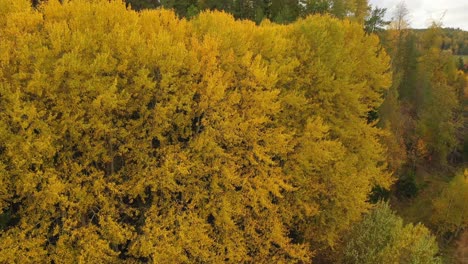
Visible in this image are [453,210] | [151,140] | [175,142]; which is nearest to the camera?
[151,140]

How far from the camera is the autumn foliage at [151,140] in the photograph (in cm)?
1449

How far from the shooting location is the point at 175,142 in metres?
17.8

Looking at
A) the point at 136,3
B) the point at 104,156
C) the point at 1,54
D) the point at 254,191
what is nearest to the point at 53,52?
the point at 1,54

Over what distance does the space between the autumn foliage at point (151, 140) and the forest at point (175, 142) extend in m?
0.08

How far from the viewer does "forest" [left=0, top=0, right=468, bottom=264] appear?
48.0 ft

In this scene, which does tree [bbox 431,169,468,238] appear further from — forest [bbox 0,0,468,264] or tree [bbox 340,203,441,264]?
tree [bbox 340,203,441,264]

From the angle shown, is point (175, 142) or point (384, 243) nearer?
point (175, 142)

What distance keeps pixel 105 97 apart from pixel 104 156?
279 centimetres

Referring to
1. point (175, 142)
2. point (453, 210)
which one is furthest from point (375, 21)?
point (175, 142)

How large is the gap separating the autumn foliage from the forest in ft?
0.26

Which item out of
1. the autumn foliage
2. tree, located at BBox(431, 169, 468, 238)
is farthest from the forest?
tree, located at BBox(431, 169, 468, 238)

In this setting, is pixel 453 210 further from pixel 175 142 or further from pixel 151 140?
pixel 151 140

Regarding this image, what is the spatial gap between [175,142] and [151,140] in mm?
1102

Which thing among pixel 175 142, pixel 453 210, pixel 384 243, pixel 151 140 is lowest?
pixel 453 210
